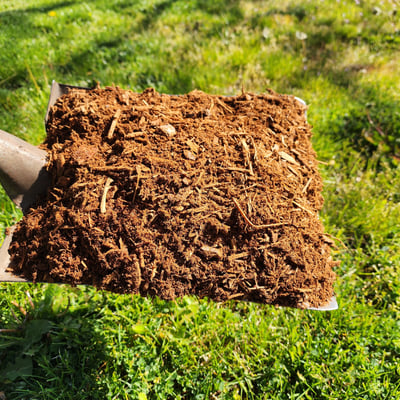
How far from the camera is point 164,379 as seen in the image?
1.88 metres

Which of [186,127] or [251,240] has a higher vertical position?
[186,127]

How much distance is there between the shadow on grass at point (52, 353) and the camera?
1.82 meters

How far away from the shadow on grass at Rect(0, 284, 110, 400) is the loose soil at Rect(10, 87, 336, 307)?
0.85m

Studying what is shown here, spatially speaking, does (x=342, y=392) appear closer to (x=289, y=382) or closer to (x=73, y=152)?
(x=289, y=382)

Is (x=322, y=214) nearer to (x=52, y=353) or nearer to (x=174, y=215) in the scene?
(x=174, y=215)

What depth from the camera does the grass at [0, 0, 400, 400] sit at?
6.28ft

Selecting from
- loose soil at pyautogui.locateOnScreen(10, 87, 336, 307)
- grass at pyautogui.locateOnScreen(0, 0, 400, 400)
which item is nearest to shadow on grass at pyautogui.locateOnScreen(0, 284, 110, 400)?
grass at pyautogui.locateOnScreen(0, 0, 400, 400)

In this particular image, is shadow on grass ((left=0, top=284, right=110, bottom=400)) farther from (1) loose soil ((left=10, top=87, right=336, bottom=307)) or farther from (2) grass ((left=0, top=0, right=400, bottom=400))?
(1) loose soil ((left=10, top=87, right=336, bottom=307))

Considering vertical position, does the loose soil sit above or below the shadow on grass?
above

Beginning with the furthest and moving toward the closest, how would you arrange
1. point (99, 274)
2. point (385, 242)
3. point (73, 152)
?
point (385, 242) < point (73, 152) < point (99, 274)

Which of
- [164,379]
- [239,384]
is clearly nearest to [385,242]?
[239,384]

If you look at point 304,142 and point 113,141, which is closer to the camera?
point 113,141

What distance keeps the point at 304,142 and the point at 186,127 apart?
2.09 ft

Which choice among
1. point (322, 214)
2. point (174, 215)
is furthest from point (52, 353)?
point (322, 214)
